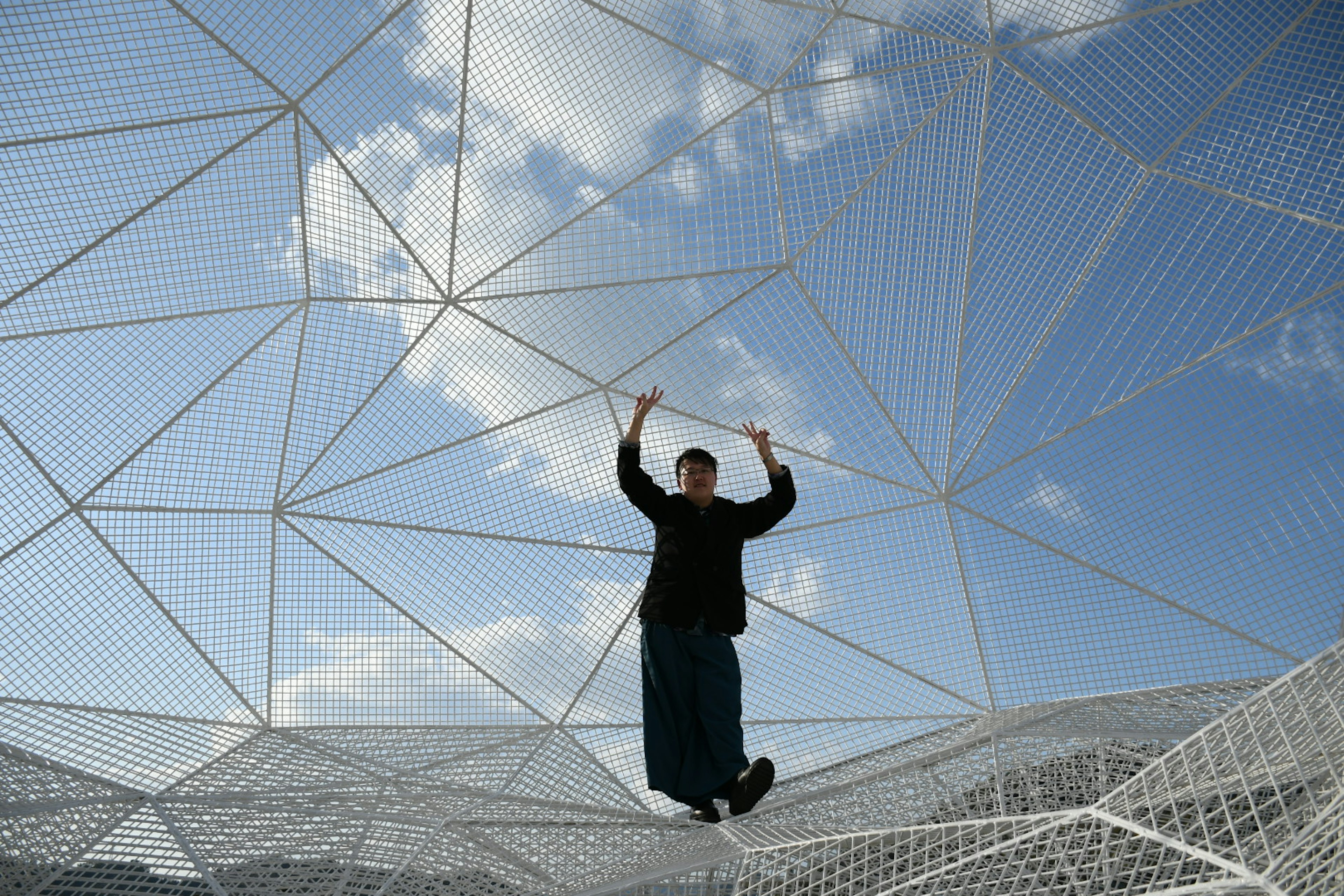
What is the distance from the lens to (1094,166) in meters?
12.3

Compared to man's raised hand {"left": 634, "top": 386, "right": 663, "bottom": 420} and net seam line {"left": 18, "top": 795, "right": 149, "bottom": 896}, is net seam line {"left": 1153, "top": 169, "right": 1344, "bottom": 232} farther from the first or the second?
net seam line {"left": 18, "top": 795, "right": 149, "bottom": 896}

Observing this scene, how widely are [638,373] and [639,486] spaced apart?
5598 millimetres

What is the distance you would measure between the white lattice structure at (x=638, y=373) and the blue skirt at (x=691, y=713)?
2.20m

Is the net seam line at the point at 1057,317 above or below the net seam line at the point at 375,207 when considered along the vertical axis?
below

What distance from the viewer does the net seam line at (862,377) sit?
13.2 m

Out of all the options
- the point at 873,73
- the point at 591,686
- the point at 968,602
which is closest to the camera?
the point at 873,73

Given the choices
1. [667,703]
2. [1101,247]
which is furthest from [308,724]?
[1101,247]

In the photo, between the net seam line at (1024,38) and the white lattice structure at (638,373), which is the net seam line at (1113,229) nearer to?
the white lattice structure at (638,373)

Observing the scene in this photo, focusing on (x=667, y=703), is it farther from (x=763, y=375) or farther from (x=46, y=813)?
(x=763, y=375)

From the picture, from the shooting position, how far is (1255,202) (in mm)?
11797

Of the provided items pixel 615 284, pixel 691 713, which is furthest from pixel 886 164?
pixel 691 713

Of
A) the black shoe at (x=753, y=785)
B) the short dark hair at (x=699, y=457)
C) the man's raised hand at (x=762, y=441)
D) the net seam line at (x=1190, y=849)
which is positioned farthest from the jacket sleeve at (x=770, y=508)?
the net seam line at (x=1190, y=849)

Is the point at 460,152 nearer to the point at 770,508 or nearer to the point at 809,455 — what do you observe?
the point at 809,455

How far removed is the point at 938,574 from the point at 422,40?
8725 mm
